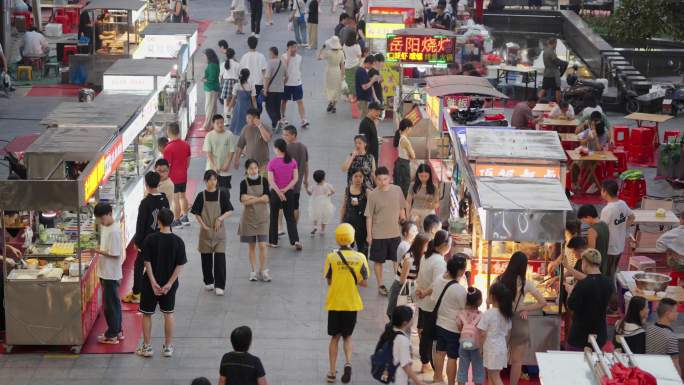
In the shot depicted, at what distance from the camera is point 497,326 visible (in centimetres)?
1228

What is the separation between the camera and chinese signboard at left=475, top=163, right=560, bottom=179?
570 inches

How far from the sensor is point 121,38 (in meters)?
28.6

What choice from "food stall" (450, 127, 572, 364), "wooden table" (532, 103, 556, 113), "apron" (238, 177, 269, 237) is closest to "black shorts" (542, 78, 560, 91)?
"wooden table" (532, 103, 556, 113)

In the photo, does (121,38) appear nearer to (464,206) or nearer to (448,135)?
(448,135)

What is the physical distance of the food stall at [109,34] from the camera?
91.0ft

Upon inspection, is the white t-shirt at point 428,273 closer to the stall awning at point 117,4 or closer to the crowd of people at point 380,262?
the crowd of people at point 380,262

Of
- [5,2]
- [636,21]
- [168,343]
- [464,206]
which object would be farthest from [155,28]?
[168,343]

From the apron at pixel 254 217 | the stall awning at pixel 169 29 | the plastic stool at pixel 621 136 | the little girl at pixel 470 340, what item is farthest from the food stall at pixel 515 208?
the stall awning at pixel 169 29

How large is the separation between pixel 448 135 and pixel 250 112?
2.99m

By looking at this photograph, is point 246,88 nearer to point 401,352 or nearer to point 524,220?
point 524,220

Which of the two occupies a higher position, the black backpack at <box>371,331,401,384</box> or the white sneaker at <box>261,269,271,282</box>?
the black backpack at <box>371,331,401,384</box>

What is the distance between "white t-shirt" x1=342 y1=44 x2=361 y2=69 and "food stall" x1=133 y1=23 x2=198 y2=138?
309 cm

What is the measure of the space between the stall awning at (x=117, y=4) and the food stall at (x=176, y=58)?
6.57ft

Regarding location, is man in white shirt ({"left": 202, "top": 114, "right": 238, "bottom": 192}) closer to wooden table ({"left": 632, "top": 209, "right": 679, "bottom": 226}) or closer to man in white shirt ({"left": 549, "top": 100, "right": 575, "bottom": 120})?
wooden table ({"left": 632, "top": 209, "right": 679, "bottom": 226})
